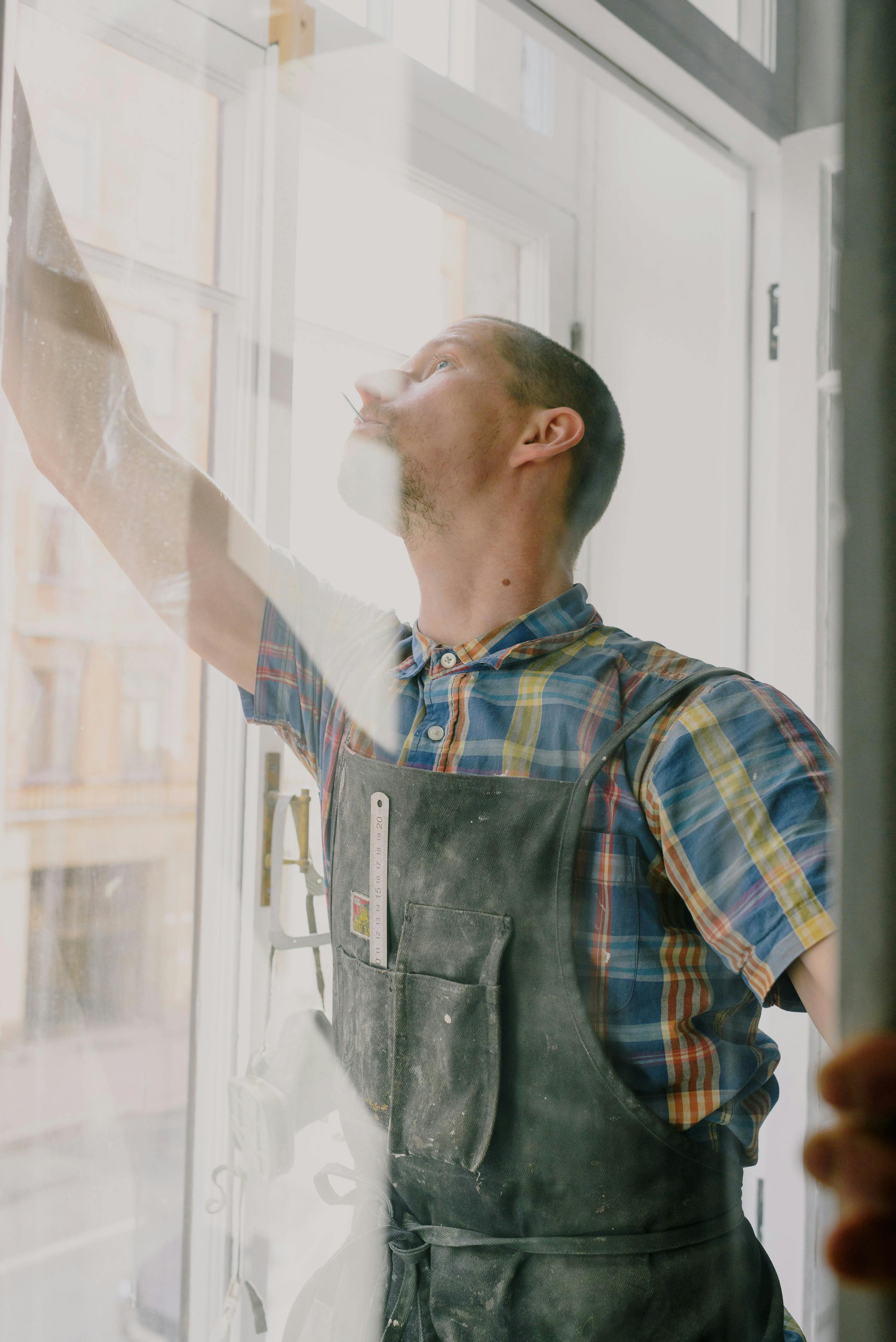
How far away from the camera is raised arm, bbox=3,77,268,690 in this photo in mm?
729

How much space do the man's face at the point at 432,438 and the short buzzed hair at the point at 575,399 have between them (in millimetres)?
20

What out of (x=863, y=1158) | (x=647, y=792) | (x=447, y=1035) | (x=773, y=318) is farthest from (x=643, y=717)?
(x=773, y=318)

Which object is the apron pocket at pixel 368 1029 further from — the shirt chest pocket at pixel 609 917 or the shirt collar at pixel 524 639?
the shirt collar at pixel 524 639

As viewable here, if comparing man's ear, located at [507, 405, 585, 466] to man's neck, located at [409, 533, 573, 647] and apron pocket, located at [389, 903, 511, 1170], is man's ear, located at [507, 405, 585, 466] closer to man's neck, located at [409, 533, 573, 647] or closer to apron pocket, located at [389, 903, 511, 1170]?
man's neck, located at [409, 533, 573, 647]

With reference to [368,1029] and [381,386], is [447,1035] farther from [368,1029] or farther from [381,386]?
[381,386]

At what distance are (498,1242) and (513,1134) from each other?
0.09 meters

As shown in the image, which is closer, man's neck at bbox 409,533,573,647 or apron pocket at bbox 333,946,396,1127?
apron pocket at bbox 333,946,396,1127

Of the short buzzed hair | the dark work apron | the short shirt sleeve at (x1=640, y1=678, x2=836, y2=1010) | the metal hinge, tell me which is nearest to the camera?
the short shirt sleeve at (x1=640, y1=678, x2=836, y2=1010)

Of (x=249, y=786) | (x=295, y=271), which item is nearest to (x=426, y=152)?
(x=295, y=271)

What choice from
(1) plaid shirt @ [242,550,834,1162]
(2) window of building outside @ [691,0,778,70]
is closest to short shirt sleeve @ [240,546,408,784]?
(1) plaid shirt @ [242,550,834,1162]

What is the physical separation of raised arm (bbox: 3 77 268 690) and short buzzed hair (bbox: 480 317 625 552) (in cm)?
32

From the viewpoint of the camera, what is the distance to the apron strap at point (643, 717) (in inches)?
32.1

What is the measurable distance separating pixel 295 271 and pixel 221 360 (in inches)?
6.0

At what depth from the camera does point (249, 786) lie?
104 cm
